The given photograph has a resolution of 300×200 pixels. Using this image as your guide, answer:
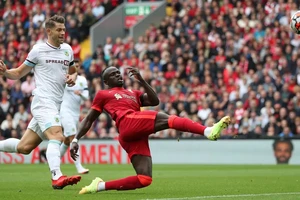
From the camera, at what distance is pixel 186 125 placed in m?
11.3

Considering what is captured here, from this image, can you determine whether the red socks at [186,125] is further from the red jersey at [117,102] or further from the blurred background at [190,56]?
the blurred background at [190,56]

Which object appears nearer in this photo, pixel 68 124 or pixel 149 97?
pixel 149 97

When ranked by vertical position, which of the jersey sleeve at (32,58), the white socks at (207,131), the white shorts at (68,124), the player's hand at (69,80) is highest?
the jersey sleeve at (32,58)

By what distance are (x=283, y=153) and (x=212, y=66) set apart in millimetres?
4858

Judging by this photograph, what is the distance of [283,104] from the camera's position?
24547 mm

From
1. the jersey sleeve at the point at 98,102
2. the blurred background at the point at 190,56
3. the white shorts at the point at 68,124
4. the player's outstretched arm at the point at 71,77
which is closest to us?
the jersey sleeve at the point at 98,102

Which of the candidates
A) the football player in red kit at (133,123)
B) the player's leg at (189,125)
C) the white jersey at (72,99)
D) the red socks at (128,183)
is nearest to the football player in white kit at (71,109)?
the white jersey at (72,99)

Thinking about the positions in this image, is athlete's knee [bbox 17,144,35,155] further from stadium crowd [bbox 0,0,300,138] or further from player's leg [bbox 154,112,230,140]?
stadium crowd [bbox 0,0,300,138]

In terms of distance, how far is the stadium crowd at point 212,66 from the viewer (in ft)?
81.7

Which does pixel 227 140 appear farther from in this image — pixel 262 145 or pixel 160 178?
pixel 160 178

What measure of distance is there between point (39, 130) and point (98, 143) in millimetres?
12700

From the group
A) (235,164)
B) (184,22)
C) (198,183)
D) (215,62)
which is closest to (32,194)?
(198,183)

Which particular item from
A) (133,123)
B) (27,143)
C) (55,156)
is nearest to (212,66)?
(27,143)

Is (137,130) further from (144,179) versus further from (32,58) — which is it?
(32,58)
